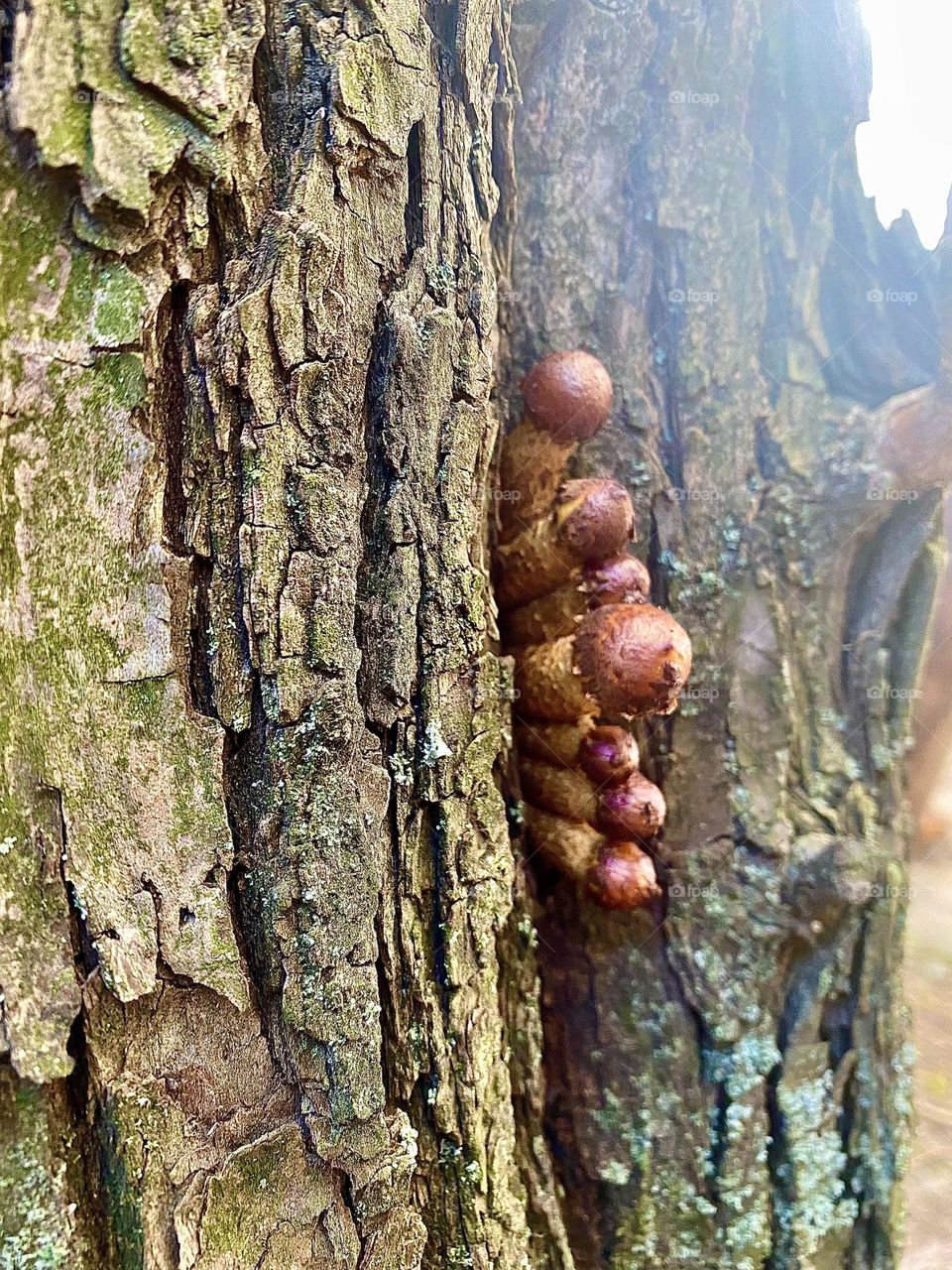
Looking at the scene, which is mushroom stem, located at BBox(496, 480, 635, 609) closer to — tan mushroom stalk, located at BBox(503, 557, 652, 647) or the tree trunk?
tan mushroom stalk, located at BBox(503, 557, 652, 647)

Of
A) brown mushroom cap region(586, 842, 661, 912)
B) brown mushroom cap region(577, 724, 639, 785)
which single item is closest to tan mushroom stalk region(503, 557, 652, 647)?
brown mushroom cap region(577, 724, 639, 785)

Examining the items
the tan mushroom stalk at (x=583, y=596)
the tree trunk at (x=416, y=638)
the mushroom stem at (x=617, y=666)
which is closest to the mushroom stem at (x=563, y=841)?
the tree trunk at (x=416, y=638)

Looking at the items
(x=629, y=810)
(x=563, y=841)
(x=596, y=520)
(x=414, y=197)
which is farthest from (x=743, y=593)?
(x=414, y=197)

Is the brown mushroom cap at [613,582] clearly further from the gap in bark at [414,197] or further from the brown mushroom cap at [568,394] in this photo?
the gap in bark at [414,197]

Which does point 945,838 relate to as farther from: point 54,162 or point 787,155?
point 54,162

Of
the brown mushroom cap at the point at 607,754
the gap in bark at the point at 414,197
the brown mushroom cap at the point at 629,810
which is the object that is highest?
Answer: the gap in bark at the point at 414,197

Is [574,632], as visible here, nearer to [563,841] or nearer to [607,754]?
[607,754]
